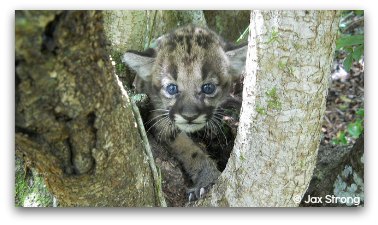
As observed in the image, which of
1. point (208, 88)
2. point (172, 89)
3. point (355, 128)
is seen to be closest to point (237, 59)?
point (208, 88)

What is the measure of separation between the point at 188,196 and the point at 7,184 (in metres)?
0.91

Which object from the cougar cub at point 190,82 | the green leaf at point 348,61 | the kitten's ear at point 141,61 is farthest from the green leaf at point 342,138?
the kitten's ear at point 141,61

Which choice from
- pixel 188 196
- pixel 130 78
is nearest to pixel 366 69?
pixel 188 196

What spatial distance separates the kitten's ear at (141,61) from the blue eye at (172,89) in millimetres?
175

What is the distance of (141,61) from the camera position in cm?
280

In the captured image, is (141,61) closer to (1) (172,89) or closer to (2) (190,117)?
(1) (172,89)

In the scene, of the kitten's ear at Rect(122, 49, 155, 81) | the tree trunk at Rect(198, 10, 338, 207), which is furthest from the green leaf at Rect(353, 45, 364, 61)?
the kitten's ear at Rect(122, 49, 155, 81)

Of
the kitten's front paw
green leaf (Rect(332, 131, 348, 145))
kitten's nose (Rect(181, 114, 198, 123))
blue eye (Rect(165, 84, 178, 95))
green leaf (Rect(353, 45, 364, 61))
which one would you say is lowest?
the kitten's front paw

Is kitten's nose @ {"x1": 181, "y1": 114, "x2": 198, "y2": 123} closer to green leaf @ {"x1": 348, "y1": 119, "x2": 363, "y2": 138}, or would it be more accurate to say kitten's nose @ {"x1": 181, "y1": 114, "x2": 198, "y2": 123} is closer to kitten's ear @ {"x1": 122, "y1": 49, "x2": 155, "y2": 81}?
kitten's ear @ {"x1": 122, "y1": 49, "x2": 155, "y2": 81}

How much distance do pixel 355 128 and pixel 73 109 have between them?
1.87 m

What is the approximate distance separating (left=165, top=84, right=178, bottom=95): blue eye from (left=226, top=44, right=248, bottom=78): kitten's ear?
36cm

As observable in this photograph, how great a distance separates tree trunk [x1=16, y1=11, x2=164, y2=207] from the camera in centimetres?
148

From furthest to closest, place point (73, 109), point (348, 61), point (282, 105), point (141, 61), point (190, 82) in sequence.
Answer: point (141, 61)
point (190, 82)
point (348, 61)
point (282, 105)
point (73, 109)

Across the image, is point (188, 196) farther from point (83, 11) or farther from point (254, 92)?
point (83, 11)
